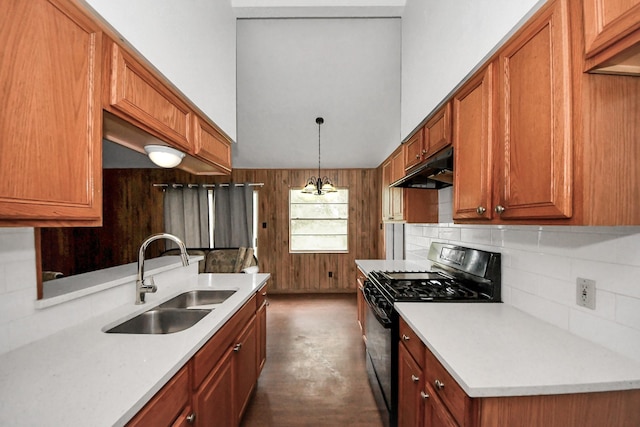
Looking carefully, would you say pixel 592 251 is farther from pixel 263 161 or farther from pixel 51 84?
pixel 263 161

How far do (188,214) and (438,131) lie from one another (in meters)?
4.57

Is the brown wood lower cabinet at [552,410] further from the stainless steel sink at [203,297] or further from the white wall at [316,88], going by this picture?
the white wall at [316,88]

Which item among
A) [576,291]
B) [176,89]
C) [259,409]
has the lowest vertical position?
[259,409]

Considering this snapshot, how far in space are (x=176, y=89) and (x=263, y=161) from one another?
375cm

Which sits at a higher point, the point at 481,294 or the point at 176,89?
the point at 176,89

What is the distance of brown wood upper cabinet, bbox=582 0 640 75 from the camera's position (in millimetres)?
736

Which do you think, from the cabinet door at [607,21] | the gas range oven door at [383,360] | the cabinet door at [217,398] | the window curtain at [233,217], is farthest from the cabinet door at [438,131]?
the window curtain at [233,217]

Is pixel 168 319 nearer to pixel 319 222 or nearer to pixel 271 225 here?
pixel 271 225

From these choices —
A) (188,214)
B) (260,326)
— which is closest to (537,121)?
(260,326)

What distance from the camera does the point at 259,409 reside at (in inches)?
86.5

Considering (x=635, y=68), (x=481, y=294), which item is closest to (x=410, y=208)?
(x=481, y=294)

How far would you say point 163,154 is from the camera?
1.66 m

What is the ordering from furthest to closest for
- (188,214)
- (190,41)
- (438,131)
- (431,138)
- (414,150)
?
(188,214)
(414,150)
(431,138)
(438,131)
(190,41)

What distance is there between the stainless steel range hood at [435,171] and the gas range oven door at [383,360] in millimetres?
974
